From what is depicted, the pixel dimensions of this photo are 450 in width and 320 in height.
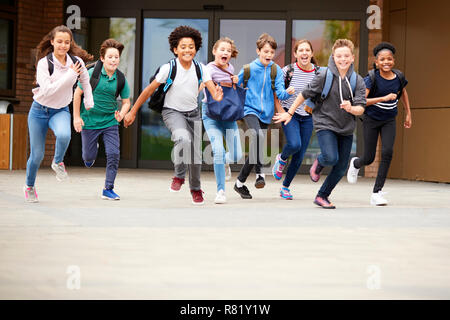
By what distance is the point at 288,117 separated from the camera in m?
8.91

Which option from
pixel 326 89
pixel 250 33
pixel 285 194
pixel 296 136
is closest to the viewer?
pixel 326 89

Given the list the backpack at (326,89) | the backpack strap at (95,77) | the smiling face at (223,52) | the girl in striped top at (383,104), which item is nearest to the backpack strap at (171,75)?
the smiling face at (223,52)

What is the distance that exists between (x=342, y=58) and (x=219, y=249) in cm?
348

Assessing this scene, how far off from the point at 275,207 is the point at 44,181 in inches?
197

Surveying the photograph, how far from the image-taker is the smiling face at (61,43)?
27.8 ft

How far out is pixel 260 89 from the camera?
9.48m

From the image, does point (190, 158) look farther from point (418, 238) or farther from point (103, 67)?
point (418, 238)

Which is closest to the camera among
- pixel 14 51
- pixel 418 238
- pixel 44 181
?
pixel 418 238

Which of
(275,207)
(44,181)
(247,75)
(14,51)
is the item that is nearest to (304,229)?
(275,207)

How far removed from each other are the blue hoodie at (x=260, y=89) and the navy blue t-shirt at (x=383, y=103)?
92cm

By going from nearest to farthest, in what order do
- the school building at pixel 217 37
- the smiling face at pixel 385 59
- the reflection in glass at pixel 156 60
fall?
1. the smiling face at pixel 385 59
2. the school building at pixel 217 37
3. the reflection in glass at pixel 156 60

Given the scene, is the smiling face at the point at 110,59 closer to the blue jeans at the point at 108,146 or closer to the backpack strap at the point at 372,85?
the blue jeans at the point at 108,146

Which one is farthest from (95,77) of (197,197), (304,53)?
(304,53)

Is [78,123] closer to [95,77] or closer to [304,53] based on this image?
[95,77]
